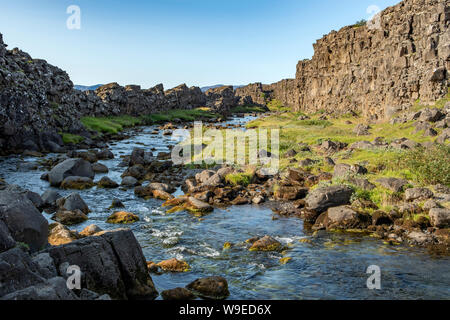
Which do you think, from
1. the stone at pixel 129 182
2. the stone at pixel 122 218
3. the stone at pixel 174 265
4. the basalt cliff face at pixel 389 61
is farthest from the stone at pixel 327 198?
the basalt cliff face at pixel 389 61

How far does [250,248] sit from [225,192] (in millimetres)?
11065

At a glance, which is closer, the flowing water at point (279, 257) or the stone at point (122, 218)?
the flowing water at point (279, 257)

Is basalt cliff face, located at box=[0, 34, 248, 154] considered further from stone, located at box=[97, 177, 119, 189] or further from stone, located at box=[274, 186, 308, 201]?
stone, located at box=[274, 186, 308, 201]

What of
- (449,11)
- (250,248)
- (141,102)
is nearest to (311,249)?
(250,248)

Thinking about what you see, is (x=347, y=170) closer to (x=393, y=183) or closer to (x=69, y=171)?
(x=393, y=183)

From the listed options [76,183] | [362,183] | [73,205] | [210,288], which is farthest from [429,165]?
[76,183]

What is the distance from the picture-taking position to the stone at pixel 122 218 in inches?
926

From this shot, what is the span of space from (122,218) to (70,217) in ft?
10.8

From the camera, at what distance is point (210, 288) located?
1359 centimetres

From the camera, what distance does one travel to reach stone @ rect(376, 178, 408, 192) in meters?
24.3

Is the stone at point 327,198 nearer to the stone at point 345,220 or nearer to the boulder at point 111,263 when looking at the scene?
the stone at point 345,220

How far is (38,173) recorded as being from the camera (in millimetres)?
38750

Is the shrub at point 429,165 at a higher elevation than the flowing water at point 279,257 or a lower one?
higher

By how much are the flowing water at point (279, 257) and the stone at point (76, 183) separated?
324 inches
